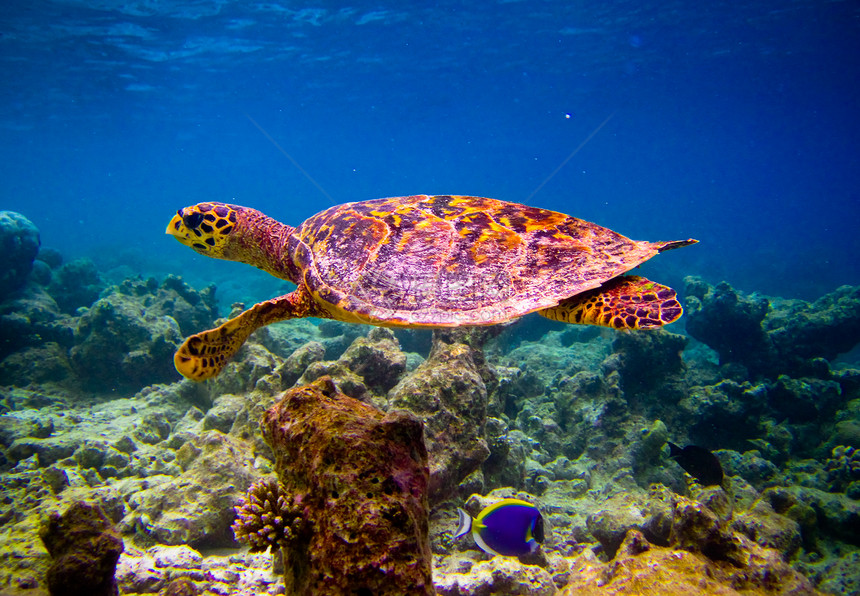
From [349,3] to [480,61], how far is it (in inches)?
524

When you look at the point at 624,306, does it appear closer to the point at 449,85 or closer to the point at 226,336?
the point at 226,336

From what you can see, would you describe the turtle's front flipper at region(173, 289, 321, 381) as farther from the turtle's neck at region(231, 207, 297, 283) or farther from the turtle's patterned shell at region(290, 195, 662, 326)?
the turtle's neck at region(231, 207, 297, 283)

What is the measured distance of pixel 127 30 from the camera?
901 inches

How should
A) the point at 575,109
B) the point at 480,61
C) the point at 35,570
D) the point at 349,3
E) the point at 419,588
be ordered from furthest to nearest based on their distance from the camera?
the point at 575,109 < the point at 480,61 < the point at 349,3 < the point at 35,570 < the point at 419,588

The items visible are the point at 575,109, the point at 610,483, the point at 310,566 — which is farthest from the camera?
the point at 575,109

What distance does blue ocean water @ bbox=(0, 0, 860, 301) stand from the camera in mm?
23469

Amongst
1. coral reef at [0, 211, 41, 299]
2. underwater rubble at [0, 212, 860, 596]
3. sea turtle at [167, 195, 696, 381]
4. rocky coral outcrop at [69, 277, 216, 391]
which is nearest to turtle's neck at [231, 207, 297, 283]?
sea turtle at [167, 195, 696, 381]

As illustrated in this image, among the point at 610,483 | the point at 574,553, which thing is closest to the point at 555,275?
the point at 574,553

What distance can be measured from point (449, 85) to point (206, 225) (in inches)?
1534

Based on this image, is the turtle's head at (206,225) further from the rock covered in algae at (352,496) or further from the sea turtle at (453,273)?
the rock covered in algae at (352,496)

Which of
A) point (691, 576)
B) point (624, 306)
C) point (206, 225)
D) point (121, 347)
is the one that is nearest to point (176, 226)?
point (206, 225)

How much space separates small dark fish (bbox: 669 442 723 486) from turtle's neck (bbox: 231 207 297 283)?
5.43 metres

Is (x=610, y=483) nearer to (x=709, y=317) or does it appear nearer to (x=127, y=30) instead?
(x=709, y=317)

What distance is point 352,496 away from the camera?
162 cm
